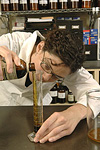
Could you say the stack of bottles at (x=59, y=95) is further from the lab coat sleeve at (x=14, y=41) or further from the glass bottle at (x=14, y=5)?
the lab coat sleeve at (x=14, y=41)

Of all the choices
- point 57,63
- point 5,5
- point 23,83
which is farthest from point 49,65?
point 5,5

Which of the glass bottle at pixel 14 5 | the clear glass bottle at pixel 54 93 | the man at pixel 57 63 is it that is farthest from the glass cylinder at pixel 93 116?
the glass bottle at pixel 14 5

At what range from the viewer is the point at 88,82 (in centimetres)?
123

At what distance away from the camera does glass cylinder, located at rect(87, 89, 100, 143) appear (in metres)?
0.75

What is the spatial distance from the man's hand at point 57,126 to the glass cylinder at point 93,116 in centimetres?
7

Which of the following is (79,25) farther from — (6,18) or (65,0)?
(6,18)

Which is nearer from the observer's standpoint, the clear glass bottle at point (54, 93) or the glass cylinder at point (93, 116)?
the glass cylinder at point (93, 116)

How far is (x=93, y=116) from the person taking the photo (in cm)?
82

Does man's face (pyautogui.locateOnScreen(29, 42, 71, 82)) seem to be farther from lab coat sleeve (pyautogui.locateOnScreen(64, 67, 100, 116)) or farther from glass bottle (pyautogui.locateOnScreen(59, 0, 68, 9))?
glass bottle (pyautogui.locateOnScreen(59, 0, 68, 9))

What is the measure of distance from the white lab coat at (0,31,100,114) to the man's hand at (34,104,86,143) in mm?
302

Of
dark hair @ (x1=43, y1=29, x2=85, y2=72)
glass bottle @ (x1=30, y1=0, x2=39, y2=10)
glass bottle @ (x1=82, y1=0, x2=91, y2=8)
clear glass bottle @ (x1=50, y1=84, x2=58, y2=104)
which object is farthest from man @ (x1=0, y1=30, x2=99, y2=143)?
glass bottle @ (x1=82, y1=0, x2=91, y2=8)

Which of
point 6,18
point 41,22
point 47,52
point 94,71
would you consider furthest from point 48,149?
point 6,18

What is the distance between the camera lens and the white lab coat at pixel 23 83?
48.1 inches

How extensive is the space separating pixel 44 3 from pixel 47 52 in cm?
154
